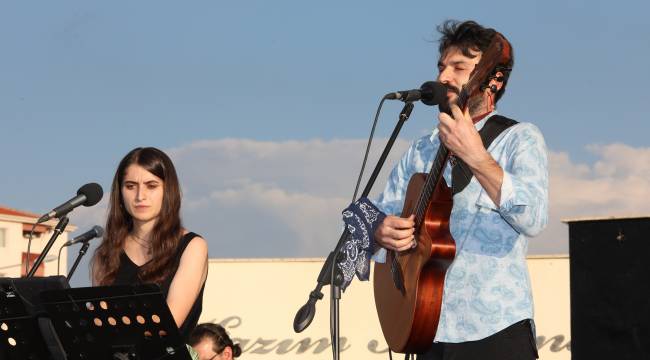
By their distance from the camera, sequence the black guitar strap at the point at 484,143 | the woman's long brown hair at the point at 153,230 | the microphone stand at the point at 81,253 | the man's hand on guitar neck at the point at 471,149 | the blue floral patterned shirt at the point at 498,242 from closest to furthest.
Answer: the man's hand on guitar neck at the point at 471,149, the blue floral patterned shirt at the point at 498,242, the black guitar strap at the point at 484,143, the woman's long brown hair at the point at 153,230, the microphone stand at the point at 81,253

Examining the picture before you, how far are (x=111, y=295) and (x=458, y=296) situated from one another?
1326mm

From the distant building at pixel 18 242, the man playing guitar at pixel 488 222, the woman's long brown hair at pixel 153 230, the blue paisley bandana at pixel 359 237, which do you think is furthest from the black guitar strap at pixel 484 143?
the distant building at pixel 18 242

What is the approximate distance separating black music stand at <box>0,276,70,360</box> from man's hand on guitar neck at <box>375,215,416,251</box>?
134cm

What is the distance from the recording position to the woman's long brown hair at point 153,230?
4727 millimetres

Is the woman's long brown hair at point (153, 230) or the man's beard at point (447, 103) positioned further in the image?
the woman's long brown hair at point (153, 230)

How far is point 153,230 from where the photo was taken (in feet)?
15.8

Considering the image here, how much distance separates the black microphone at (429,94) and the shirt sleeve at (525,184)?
0.32 meters

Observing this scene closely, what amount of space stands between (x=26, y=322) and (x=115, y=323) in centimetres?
48

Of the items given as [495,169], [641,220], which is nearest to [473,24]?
[495,169]

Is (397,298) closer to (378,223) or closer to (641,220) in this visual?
(378,223)

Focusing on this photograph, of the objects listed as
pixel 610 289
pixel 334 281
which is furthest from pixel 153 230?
pixel 610 289

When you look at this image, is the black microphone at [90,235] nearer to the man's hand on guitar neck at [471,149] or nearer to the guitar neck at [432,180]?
the guitar neck at [432,180]

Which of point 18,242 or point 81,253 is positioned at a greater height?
point 18,242

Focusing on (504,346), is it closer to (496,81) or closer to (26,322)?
(496,81)
